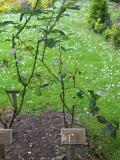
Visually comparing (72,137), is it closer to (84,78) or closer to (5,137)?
(5,137)

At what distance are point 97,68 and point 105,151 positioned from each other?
366cm

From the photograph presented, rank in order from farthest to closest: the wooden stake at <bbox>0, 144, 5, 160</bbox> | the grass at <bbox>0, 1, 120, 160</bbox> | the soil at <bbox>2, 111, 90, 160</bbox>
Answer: the grass at <bbox>0, 1, 120, 160</bbox>
the soil at <bbox>2, 111, 90, 160</bbox>
the wooden stake at <bbox>0, 144, 5, 160</bbox>

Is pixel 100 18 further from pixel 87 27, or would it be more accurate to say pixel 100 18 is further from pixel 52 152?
pixel 52 152

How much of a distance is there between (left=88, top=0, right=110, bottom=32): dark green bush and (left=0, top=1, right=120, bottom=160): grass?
42 cm

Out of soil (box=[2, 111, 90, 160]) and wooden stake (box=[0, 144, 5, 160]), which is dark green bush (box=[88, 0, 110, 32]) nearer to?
soil (box=[2, 111, 90, 160])

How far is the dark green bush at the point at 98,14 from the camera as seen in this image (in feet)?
42.5

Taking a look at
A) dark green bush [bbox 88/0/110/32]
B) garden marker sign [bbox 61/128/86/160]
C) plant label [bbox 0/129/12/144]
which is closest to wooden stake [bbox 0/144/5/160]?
plant label [bbox 0/129/12/144]

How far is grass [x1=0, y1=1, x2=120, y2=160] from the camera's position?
527 centimetres

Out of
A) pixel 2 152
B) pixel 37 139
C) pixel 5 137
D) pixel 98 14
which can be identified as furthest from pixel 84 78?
pixel 98 14

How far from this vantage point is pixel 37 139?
5023mm

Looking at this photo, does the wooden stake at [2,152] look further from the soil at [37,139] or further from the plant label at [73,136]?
the plant label at [73,136]

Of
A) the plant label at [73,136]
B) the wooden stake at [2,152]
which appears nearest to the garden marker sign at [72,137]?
the plant label at [73,136]

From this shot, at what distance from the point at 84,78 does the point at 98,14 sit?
19.6 ft

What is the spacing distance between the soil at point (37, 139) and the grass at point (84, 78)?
357 mm
